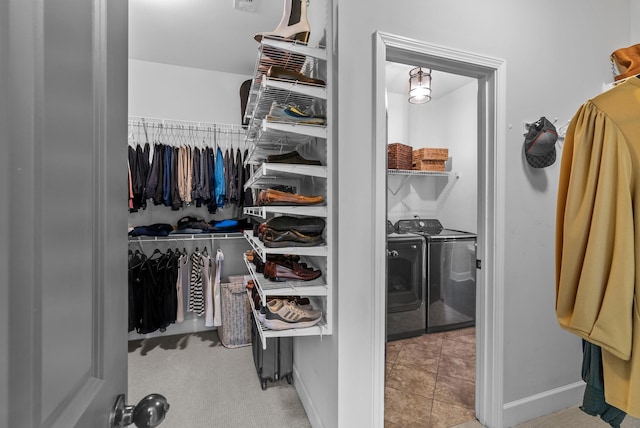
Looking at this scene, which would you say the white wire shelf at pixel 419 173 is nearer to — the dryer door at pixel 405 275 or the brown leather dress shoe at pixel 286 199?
the dryer door at pixel 405 275

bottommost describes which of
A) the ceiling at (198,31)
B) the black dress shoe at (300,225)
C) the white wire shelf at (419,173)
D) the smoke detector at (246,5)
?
the black dress shoe at (300,225)

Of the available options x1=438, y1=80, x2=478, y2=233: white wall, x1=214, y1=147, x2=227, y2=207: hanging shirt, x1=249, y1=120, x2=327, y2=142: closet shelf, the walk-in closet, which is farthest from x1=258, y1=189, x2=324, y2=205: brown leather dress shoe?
x1=438, y1=80, x2=478, y2=233: white wall

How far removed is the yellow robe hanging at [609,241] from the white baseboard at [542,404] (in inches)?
39.4

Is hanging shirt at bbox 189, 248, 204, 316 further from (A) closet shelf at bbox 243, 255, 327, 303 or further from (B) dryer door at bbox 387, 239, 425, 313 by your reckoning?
(B) dryer door at bbox 387, 239, 425, 313

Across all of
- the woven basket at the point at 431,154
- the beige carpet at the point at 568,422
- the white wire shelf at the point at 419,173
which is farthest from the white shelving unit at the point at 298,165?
the woven basket at the point at 431,154

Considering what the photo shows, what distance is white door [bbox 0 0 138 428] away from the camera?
0.96 feet

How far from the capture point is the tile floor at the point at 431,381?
73.7 inches

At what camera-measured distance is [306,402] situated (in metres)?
1.88

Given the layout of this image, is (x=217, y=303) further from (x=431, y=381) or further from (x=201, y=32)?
(x=201, y=32)

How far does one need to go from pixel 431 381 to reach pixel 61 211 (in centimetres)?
261

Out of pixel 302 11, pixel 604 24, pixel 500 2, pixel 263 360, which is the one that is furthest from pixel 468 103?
pixel 263 360

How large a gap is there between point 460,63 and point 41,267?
188 cm

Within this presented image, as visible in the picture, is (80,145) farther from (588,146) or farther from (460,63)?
(460,63)

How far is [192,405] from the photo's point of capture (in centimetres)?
200
